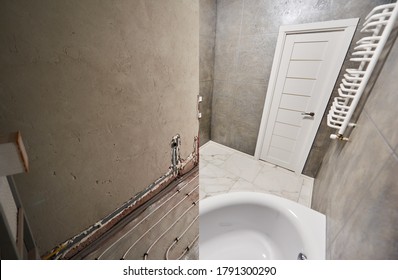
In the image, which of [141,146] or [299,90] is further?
[299,90]

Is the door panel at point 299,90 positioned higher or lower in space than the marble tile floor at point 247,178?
higher

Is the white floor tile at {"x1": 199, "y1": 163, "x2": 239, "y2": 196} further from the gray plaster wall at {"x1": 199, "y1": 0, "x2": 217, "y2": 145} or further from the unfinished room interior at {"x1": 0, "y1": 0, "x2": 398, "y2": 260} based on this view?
the gray plaster wall at {"x1": 199, "y1": 0, "x2": 217, "y2": 145}

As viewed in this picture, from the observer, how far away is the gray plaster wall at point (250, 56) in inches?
66.6

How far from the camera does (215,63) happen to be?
8.46 ft

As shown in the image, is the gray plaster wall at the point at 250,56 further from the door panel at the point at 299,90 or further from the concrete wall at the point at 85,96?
the concrete wall at the point at 85,96

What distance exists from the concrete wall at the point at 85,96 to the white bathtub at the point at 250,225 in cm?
→ 99

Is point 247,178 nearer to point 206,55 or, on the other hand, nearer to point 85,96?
point 206,55

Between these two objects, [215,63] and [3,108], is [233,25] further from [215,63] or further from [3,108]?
[3,108]

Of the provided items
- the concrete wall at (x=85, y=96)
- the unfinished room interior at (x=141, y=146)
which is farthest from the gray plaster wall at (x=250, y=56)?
the concrete wall at (x=85, y=96)

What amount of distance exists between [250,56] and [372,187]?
6.64 feet

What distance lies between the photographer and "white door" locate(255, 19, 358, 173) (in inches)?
66.0

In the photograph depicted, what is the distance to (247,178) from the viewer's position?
7.21 feet

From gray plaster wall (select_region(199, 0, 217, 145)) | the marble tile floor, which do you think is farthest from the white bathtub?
gray plaster wall (select_region(199, 0, 217, 145))

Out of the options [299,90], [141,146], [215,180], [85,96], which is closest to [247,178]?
[215,180]
